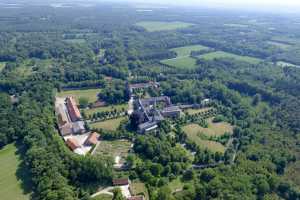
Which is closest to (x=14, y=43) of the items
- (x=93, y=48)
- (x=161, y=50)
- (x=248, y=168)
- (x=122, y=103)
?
(x=93, y=48)

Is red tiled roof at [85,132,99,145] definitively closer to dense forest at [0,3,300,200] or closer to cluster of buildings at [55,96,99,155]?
cluster of buildings at [55,96,99,155]

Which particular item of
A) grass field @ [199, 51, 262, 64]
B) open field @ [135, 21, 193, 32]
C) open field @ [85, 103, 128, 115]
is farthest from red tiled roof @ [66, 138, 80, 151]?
open field @ [135, 21, 193, 32]

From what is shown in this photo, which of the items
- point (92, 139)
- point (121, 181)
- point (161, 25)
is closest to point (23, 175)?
point (92, 139)

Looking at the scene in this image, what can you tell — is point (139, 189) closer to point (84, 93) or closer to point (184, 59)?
point (84, 93)

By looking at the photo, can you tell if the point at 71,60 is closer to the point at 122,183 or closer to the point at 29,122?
the point at 29,122

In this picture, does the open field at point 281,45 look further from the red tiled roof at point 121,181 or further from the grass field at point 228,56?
the red tiled roof at point 121,181
